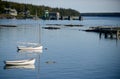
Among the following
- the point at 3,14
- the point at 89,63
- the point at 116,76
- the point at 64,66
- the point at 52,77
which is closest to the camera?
the point at 52,77

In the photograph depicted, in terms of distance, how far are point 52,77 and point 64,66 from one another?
5.57m

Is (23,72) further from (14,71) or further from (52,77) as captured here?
(52,77)

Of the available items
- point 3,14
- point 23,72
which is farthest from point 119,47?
point 3,14

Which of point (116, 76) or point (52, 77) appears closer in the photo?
point (52, 77)

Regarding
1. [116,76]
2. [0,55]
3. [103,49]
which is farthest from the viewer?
[103,49]

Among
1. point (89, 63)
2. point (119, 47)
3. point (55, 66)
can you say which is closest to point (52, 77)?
point (55, 66)

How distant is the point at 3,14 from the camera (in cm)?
17225

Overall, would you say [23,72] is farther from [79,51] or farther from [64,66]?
[79,51]

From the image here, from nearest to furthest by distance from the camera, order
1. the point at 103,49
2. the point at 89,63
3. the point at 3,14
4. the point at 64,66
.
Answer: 1. the point at 64,66
2. the point at 89,63
3. the point at 103,49
4. the point at 3,14

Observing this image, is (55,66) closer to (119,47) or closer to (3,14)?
(119,47)

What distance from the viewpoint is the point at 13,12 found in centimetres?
17362

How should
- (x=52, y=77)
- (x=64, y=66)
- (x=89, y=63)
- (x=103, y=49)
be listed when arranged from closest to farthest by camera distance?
(x=52, y=77), (x=64, y=66), (x=89, y=63), (x=103, y=49)

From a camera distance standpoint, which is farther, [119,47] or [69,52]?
[119,47]

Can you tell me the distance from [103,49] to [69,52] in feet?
24.5
